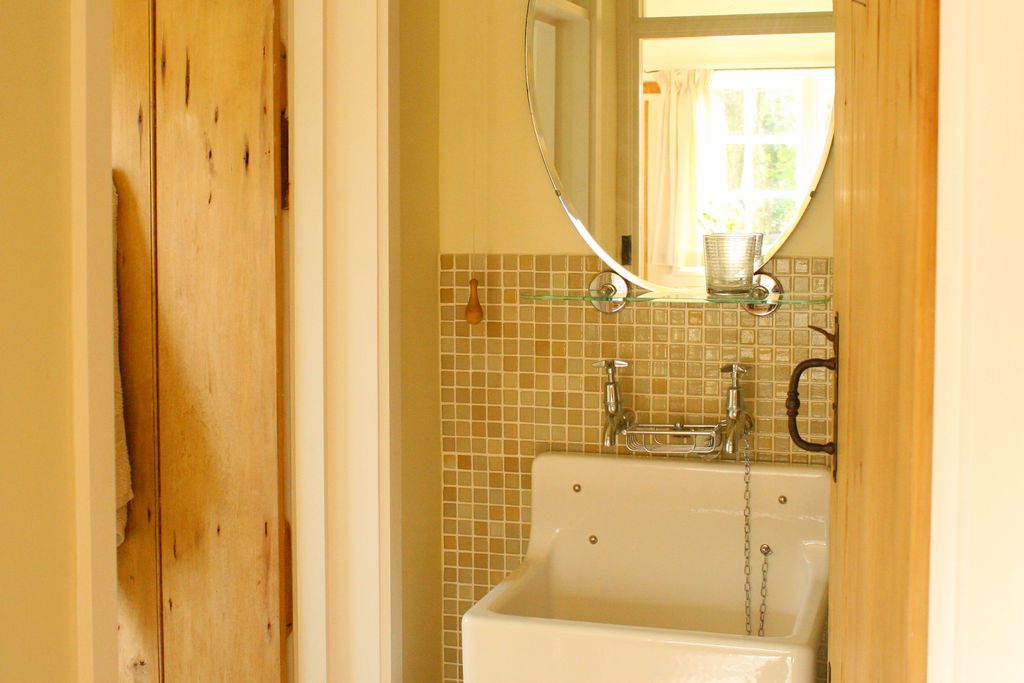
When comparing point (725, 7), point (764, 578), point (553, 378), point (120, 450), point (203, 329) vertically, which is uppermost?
point (725, 7)

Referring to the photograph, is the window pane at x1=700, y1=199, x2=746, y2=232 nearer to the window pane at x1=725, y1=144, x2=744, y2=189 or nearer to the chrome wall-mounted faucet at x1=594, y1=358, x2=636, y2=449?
the window pane at x1=725, y1=144, x2=744, y2=189

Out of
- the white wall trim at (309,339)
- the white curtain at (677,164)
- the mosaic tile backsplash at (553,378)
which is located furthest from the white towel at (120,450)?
the white curtain at (677,164)

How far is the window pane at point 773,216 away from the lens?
1925 millimetres

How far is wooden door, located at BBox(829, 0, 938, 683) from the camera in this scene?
0.63m

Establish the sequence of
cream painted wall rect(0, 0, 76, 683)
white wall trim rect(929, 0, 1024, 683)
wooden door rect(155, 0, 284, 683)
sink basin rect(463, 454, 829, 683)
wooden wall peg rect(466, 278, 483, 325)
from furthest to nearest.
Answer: wooden wall peg rect(466, 278, 483, 325), sink basin rect(463, 454, 829, 683), wooden door rect(155, 0, 284, 683), cream painted wall rect(0, 0, 76, 683), white wall trim rect(929, 0, 1024, 683)

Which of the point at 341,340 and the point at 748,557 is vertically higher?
the point at 341,340

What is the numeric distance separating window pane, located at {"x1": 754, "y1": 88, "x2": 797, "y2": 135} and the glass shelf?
0.30 meters

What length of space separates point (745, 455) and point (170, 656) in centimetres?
111

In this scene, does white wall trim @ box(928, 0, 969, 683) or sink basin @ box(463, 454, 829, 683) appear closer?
white wall trim @ box(928, 0, 969, 683)

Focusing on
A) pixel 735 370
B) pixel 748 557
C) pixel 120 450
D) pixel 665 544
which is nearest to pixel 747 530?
pixel 748 557

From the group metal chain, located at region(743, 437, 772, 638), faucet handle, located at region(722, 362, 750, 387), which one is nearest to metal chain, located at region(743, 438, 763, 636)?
metal chain, located at region(743, 437, 772, 638)

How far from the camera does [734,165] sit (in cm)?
196

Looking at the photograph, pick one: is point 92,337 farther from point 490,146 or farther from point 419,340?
point 490,146

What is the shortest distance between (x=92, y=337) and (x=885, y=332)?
2.33ft
